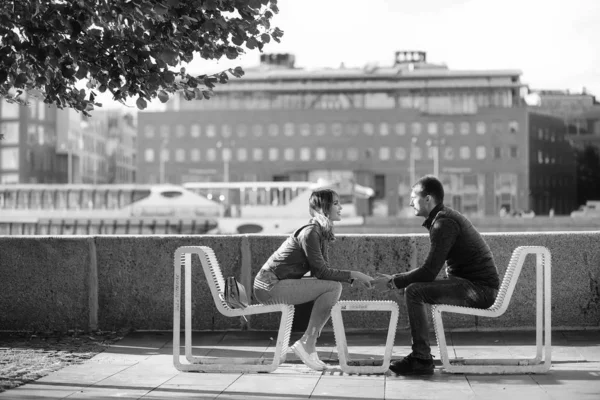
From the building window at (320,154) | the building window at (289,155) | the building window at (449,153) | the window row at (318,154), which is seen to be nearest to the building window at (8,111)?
the window row at (318,154)

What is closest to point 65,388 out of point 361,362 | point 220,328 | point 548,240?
point 361,362

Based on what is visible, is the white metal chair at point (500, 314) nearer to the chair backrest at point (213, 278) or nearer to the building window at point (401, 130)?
the chair backrest at point (213, 278)

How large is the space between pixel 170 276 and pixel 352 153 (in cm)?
10619

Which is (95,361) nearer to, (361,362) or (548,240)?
(361,362)

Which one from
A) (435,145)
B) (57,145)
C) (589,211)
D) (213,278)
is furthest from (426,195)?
(57,145)

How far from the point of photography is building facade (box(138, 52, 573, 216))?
11562 cm

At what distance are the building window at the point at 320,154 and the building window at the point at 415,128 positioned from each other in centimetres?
976

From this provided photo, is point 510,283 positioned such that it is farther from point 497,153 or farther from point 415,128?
point 497,153

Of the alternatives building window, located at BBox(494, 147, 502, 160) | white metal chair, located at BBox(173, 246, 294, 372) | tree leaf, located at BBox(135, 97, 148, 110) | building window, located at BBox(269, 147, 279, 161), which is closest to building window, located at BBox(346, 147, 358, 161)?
building window, located at BBox(269, 147, 279, 161)

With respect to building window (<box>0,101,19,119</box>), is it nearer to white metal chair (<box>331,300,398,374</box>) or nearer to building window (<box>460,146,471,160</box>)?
building window (<box>460,146,471,160</box>)

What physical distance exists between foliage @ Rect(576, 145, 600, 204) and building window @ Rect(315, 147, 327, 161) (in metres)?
42.1

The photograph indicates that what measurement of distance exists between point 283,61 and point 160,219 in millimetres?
68827

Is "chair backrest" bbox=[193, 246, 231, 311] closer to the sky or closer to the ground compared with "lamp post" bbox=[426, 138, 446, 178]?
closer to the ground

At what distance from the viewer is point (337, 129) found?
117 meters
